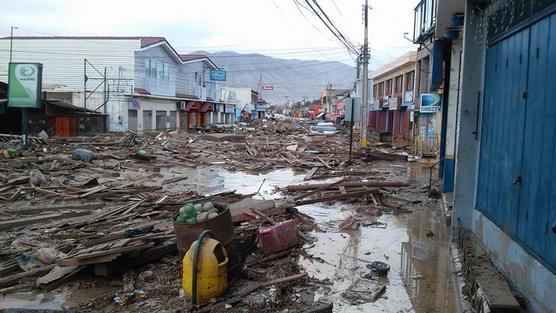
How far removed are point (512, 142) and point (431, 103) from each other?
17.4 m

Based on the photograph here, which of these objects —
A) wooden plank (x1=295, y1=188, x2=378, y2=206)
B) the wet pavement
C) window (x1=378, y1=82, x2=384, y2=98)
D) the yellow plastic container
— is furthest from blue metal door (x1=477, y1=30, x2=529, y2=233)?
window (x1=378, y1=82, x2=384, y2=98)

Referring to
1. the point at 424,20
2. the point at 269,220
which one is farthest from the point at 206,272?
the point at 424,20

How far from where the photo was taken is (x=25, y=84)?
2464 centimetres

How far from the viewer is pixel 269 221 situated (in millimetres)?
9688

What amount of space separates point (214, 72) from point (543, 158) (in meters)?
60.1

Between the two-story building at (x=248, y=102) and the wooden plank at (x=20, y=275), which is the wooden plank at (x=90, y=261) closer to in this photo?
the wooden plank at (x=20, y=275)

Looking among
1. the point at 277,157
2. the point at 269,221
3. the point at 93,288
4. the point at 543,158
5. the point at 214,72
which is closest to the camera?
the point at 543,158

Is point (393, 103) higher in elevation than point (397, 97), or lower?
lower

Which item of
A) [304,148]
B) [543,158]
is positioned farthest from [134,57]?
[543,158]

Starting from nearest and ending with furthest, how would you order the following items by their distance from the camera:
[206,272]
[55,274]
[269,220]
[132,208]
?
[206,272]
[55,274]
[269,220]
[132,208]

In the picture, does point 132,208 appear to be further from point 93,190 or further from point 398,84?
point 398,84

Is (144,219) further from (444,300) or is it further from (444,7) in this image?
(444,7)

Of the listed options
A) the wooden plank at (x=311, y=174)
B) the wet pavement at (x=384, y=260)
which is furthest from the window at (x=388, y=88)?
the wet pavement at (x=384, y=260)

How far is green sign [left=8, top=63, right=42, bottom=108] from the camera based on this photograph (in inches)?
966
